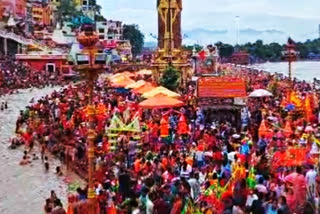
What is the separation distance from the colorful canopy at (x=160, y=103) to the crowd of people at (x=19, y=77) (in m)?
30.6

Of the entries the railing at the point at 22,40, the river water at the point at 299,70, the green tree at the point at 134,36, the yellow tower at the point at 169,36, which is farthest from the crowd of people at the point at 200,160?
the green tree at the point at 134,36

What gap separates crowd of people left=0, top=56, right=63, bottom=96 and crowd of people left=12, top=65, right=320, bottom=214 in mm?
30445

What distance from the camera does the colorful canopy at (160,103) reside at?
2058 centimetres

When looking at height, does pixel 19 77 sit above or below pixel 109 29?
below

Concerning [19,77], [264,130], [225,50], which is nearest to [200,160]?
[264,130]

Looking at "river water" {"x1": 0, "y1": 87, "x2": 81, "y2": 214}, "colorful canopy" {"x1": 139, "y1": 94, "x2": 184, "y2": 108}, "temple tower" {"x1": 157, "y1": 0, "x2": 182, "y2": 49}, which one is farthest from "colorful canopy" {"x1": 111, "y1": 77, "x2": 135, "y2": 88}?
"colorful canopy" {"x1": 139, "y1": 94, "x2": 184, "y2": 108}

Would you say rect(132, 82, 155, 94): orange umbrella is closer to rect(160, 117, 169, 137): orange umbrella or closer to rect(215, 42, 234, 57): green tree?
rect(160, 117, 169, 137): orange umbrella

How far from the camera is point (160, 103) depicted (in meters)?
20.6

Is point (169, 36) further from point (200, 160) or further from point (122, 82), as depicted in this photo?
point (200, 160)

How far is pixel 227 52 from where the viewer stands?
124312mm

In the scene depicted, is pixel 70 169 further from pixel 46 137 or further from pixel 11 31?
pixel 11 31

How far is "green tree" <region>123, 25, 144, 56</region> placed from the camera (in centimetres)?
11944

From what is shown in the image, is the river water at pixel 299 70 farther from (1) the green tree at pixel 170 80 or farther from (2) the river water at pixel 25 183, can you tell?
(2) the river water at pixel 25 183

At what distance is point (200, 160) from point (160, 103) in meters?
6.19
